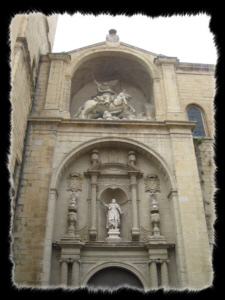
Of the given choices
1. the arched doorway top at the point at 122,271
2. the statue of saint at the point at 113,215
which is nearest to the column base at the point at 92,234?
the statue of saint at the point at 113,215

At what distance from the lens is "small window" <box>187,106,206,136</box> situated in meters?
13.5

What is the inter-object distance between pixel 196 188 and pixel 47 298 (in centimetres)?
879

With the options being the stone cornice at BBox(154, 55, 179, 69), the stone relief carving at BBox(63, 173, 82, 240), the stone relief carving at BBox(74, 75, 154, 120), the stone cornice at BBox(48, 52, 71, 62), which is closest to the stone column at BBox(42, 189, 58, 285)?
the stone relief carving at BBox(63, 173, 82, 240)

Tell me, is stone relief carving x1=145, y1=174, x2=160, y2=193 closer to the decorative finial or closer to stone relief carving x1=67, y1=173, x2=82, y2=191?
stone relief carving x1=67, y1=173, x2=82, y2=191

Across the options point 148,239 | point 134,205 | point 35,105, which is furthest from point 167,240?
point 35,105

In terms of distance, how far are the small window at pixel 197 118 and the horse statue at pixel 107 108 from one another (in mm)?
2702

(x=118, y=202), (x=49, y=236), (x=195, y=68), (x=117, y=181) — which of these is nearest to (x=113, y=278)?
(x=49, y=236)

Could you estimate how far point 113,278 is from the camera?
380 inches

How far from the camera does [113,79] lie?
15.8m

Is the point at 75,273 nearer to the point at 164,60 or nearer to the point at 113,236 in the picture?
the point at 113,236

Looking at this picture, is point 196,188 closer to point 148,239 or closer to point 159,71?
point 148,239

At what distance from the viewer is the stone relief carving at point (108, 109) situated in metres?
13.0

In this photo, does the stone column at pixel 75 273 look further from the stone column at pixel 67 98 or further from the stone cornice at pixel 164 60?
the stone cornice at pixel 164 60

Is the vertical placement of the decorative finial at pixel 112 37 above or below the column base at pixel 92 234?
above
